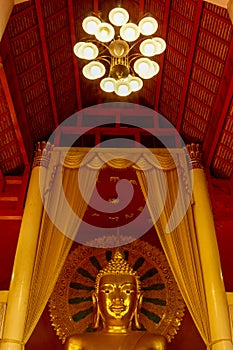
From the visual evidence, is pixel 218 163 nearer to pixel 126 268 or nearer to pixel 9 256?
pixel 126 268

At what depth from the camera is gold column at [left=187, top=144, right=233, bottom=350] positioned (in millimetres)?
4348

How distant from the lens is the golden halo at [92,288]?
5.36 m

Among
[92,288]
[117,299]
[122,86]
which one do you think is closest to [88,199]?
[92,288]

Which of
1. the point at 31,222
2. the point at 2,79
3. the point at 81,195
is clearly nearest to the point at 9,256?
the point at 31,222

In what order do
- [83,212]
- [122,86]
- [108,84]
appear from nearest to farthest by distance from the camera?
[122,86] < [108,84] < [83,212]

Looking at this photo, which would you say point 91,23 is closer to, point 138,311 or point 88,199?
→ point 88,199

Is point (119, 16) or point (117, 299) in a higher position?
point (119, 16)

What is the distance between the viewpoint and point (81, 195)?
217 inches

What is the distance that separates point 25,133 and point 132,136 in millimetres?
1537

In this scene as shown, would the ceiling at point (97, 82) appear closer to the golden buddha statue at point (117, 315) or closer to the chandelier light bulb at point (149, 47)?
the chandelier light bulb at point (149, 47)

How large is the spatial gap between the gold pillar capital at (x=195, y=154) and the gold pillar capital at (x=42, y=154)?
5.86ft

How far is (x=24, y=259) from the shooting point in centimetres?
482

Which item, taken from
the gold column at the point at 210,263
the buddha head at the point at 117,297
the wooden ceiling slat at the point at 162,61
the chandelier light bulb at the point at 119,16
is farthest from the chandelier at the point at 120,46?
the buddha head at the point at 117,297

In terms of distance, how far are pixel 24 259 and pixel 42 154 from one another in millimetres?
1562
